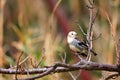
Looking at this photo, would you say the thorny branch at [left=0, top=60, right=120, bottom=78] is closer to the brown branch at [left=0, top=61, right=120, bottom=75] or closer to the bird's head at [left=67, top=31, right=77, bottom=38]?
the brown branch at [left=0, top=61, right=120, bottom=75]

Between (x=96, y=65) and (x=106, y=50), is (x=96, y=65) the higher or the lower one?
the higher one

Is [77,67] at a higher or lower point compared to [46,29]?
higher

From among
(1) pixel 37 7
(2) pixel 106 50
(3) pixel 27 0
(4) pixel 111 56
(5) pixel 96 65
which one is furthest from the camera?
(1) pixel 37 7

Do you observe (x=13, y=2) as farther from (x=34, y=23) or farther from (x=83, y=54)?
(x=83, y=54)

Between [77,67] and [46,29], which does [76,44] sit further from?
[46,29]

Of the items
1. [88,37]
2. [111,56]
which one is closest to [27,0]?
[111,56]

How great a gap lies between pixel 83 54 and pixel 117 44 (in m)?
0.12

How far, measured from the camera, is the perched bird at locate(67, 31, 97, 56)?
6.05ft

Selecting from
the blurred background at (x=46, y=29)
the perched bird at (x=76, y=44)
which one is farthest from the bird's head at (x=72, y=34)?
the blurred background at (x=46, y=29)

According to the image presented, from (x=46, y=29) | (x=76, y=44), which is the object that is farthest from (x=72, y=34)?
(x=46, y=29)

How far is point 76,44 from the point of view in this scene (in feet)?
6.05

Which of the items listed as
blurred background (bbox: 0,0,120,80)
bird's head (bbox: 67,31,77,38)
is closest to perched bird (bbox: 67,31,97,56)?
bird's head (bbox: 67,31,77,38)

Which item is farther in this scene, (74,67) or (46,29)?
(46,29)

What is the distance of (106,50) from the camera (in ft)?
11.2
